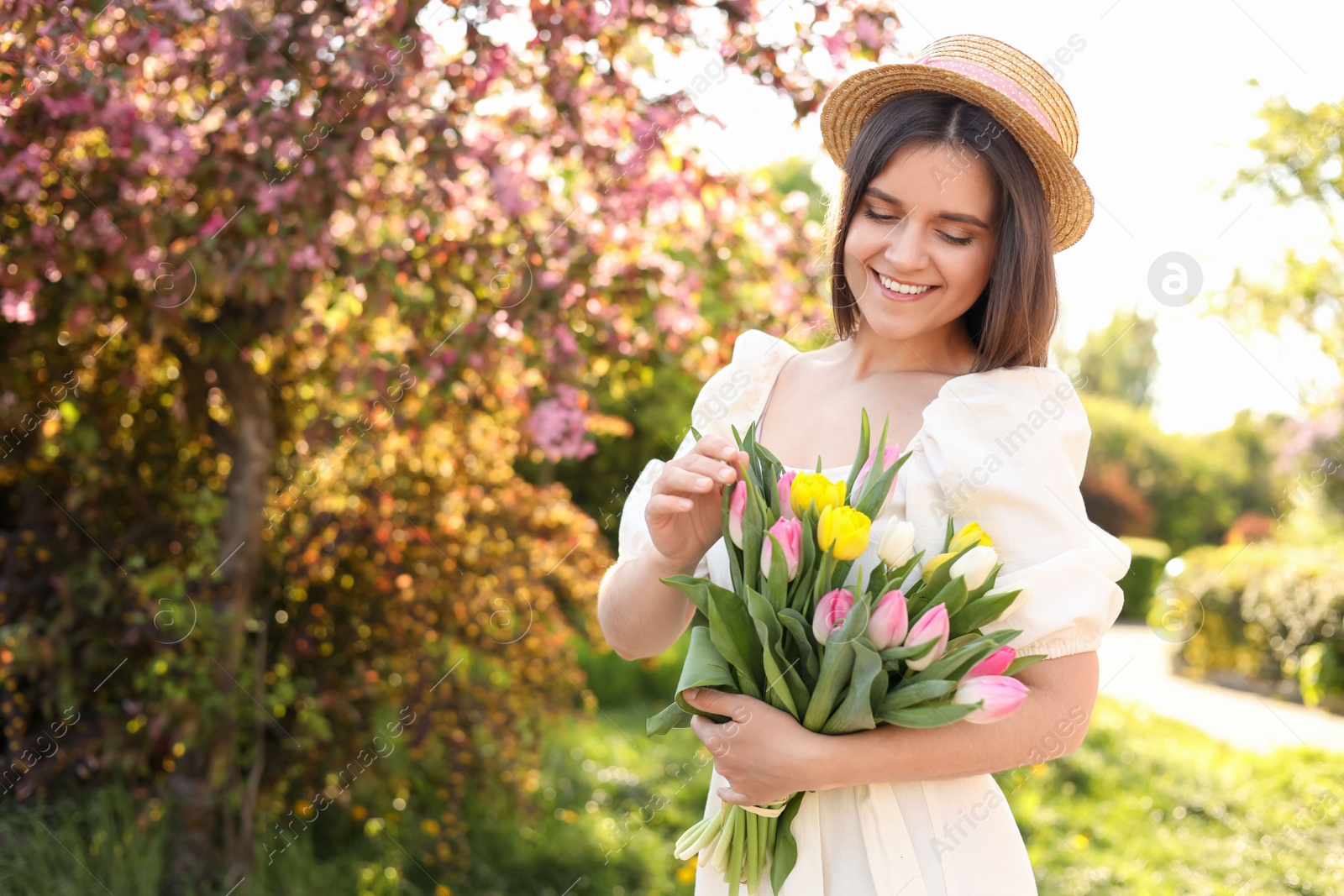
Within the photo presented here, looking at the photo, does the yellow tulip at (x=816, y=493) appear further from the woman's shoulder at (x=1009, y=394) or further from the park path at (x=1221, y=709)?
the park path at (x=1221, y=709)

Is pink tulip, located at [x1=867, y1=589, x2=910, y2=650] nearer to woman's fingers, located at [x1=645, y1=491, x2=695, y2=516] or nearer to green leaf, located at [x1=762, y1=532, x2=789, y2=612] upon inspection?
green leaf, located at [x1=762, y1=532, x2=789, y2=612]

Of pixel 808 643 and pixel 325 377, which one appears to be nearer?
pixel 808 643

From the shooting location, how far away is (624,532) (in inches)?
67.2

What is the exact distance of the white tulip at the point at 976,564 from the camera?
123cm

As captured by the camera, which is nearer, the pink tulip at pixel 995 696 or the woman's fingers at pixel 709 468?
the pink tulip at pixel 995 696

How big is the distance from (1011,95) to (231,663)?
2798mm

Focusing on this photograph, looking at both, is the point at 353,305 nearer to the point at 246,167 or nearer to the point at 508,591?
the point at 246,167

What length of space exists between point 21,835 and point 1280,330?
8.42 m

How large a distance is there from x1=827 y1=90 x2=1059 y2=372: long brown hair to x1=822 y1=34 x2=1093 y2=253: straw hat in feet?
0.07

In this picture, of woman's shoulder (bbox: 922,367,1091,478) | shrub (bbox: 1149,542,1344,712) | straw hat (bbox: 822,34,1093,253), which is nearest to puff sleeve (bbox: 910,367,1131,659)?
woman's shoulder (bbox: 922,367,1091,478)

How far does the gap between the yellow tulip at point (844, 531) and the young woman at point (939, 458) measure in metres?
0.16

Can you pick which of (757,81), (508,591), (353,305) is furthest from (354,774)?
(757,81)

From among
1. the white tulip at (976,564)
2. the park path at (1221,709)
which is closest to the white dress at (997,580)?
the white tulip at (976,564)

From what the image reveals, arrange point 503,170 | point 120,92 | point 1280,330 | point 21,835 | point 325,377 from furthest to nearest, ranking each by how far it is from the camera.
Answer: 1. point 1280,330
2. point 325,377
3. point 21,835
4. point 503,170
5. point 120,92
